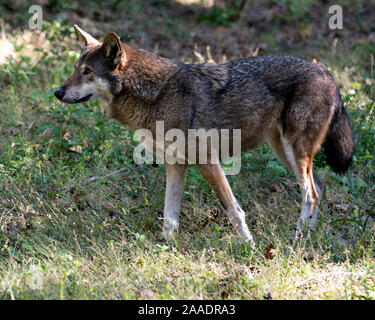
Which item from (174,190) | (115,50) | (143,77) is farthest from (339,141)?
(115,50)

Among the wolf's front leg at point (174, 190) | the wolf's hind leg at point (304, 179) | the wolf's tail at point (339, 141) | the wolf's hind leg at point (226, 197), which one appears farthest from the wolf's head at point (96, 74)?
the wolf's tail at point (339, 141)

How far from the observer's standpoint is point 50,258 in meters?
4.83

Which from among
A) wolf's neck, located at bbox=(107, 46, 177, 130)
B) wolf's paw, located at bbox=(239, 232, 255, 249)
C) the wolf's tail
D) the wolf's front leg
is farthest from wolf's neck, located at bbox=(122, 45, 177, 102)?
the wolf's tail

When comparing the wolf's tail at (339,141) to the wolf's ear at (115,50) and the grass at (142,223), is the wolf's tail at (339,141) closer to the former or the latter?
the grass at (142,223)

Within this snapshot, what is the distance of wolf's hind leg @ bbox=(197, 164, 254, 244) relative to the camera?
5094 millimetres

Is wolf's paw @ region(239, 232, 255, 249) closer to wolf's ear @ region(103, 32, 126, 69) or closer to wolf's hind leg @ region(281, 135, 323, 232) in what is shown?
wolf's hind leg @ region(281, 135, 323, 232)

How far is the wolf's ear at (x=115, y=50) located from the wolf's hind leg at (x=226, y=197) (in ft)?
4.20

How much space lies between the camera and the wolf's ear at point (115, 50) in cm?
489

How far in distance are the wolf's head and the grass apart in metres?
1.08

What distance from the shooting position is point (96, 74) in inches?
196

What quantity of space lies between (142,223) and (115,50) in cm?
181
